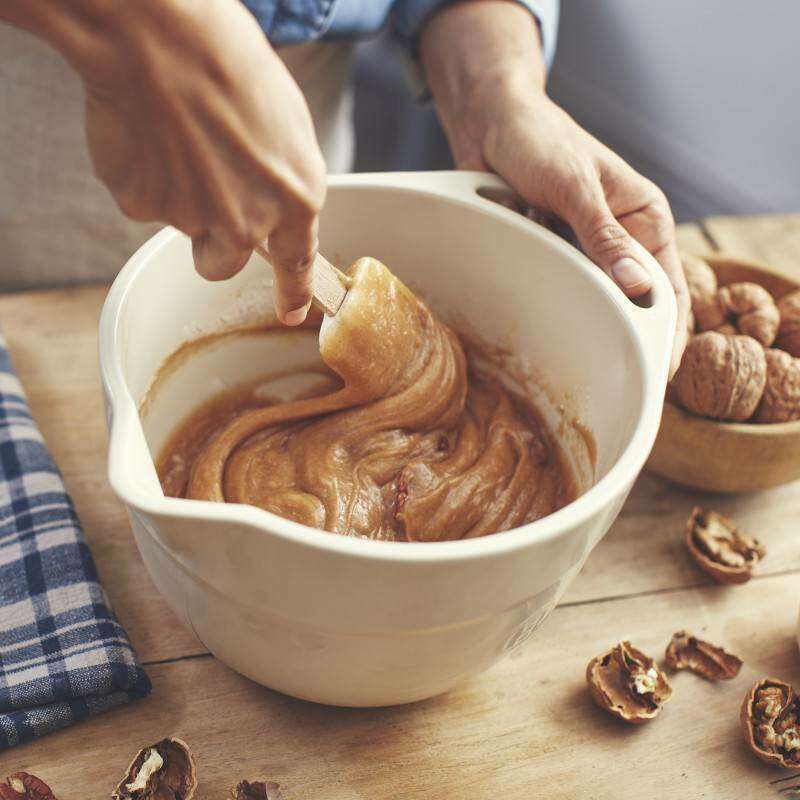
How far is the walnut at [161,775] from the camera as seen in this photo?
0.69 metres

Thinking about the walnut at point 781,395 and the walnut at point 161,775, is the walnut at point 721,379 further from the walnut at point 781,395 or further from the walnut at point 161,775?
the walnut at point 161,775

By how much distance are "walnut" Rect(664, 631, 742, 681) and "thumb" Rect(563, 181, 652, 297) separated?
1.08 ft

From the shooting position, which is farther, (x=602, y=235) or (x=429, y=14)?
(x=429, y=14)

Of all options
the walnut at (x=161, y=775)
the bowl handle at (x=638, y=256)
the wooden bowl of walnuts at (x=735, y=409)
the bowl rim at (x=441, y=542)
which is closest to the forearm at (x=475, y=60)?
the bowl handle at (x=638, y=256)

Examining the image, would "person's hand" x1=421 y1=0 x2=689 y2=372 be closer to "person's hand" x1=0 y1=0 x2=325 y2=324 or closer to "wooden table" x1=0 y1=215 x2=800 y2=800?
"wooden table" x1=0 y1=215 x2=800 y2=800

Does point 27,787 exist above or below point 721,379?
below

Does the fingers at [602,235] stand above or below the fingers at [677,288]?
above

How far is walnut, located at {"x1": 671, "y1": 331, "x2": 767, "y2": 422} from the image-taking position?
927mm

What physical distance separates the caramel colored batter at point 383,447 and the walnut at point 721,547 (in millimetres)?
152

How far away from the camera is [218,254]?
597 mm

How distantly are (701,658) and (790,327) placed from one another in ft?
1.35

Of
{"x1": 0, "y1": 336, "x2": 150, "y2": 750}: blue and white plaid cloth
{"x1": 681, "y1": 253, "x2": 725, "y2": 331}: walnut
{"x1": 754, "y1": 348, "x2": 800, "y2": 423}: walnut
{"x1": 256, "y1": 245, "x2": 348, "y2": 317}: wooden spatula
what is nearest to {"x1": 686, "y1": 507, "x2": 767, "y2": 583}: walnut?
{"x1": 754, "y1": 348, "x2": 800, "y2": 423}: walnut

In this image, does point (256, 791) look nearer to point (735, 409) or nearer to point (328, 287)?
point (328, 287)

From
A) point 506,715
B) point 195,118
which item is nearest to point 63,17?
point 195,118
